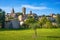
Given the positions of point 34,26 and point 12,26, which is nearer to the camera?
point 34,26

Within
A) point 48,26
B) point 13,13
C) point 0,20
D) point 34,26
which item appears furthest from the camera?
point 13,13

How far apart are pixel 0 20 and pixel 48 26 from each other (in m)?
18.5

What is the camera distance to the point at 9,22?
64188 mm

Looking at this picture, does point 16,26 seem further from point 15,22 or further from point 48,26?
point 48,26

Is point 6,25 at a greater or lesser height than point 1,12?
lesser

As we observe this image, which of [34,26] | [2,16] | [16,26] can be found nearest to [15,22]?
[16,26]

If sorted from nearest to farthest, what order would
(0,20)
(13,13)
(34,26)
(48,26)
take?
(34,26) < (48,26) < (0,20) < (13,13)

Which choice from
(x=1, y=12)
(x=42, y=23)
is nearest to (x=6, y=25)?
(x=1, y=12)

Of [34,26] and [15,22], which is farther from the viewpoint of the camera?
[15,22]

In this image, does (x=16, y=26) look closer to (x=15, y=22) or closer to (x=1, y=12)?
(x=15, y=22)

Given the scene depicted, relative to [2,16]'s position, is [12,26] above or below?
below

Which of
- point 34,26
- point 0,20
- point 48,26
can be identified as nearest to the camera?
point 34,26

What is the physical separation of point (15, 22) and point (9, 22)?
2.50 m

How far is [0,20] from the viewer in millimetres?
61844
